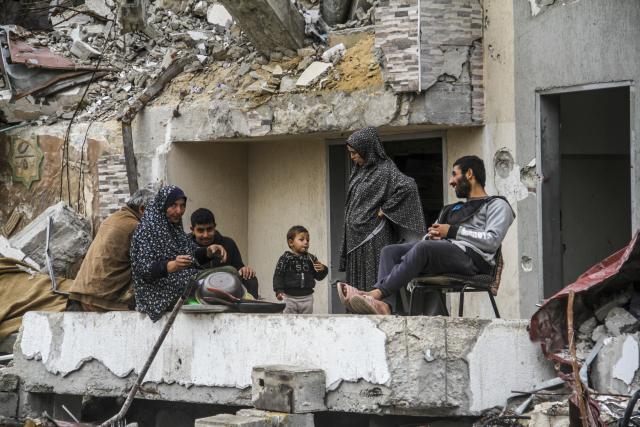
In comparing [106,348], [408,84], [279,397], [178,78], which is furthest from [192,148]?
[279,397]

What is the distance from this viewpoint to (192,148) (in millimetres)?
13023

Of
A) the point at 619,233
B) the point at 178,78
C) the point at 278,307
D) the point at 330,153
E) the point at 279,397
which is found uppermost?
the point at 178,78

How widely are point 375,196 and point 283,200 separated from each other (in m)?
4.37

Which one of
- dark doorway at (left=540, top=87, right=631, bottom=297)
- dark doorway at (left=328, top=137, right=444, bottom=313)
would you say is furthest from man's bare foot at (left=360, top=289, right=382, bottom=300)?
dark doorway at (left=328, top=137, right=444, bottom=313)

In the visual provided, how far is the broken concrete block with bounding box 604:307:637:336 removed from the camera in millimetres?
7344

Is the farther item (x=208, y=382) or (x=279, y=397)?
(x=208, y=382)

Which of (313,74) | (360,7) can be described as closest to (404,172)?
(313,74)

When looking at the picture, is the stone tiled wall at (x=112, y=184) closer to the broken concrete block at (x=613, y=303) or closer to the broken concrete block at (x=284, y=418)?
the broken concrete block at (x=284, y=418)

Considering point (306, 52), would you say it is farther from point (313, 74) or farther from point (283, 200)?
point (283, 200)

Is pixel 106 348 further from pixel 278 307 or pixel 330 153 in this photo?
pixel 330 153

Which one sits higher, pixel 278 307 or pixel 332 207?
pixel 332 207

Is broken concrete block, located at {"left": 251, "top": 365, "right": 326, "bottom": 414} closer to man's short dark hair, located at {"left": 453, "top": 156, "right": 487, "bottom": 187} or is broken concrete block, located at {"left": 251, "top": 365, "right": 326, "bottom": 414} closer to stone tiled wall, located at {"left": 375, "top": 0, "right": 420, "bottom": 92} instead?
man's short dark hair, located at {"left": 453, "top": 156, "right": 487, "bottom": 187}

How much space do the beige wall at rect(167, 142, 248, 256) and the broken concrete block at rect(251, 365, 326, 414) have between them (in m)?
4.92

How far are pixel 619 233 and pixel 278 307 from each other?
4.36 meters
